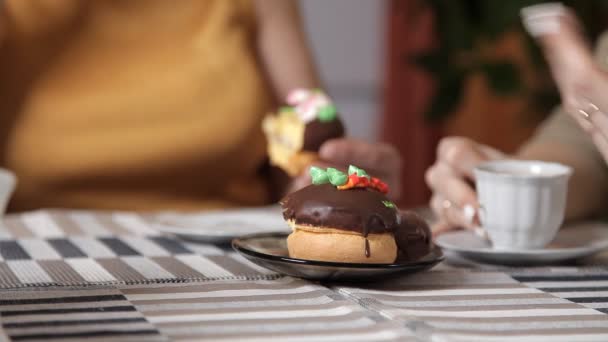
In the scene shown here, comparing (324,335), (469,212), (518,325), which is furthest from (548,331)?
(469,212)

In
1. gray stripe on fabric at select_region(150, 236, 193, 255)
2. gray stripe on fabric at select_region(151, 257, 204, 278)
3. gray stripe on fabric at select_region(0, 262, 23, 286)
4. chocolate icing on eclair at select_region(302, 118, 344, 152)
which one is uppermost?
chocolate icing on eclair at select_region(302, 118, 344, 152)

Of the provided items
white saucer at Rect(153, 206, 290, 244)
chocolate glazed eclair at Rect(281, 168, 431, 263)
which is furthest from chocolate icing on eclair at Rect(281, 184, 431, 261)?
white saucer at Rect(153, 206, 290, 244)

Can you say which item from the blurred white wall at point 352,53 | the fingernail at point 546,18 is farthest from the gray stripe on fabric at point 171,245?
the blurred white wall at point 352,53

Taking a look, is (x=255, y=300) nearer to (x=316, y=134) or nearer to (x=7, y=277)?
(x=7, y=277)

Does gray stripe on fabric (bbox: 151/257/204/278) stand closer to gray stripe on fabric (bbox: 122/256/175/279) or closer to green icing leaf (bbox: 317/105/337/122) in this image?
gray stripe on fabric (bbox: 122/256/175/279)

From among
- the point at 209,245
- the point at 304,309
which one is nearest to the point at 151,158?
the point at 209,245

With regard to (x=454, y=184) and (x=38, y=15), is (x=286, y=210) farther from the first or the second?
(x=38, y=15)
